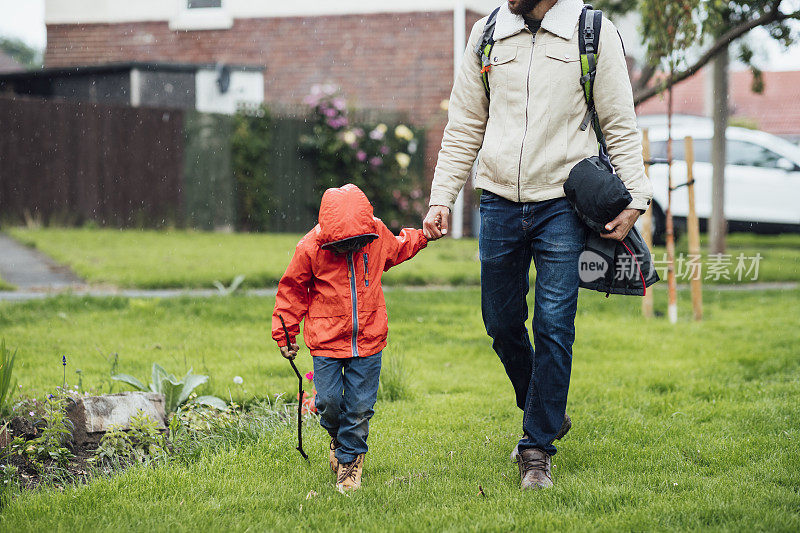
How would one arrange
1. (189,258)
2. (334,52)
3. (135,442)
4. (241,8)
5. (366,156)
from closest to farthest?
1. (135,442)
2. (189,258)
3. (366,156)
4. (334,52)
5. (241,8)

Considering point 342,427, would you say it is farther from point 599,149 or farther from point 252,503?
point 599,149

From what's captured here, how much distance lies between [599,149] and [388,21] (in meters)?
13.2

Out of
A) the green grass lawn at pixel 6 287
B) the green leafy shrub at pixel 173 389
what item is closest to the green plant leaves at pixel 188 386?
the green leafy shrub at pixel 173 389

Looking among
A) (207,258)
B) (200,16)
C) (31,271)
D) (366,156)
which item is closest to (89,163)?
(207,258)

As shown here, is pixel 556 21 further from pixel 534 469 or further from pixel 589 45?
pixel 534 469

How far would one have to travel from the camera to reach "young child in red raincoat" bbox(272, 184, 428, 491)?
3350mm

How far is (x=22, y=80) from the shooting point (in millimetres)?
17062

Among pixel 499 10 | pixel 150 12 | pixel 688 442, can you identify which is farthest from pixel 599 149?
pixel 150 12

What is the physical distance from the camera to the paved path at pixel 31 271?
8547 millimetres

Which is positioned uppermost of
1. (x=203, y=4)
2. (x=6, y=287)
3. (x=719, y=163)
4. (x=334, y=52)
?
(x=203, y=4)

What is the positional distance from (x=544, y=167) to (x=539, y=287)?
1.60ft

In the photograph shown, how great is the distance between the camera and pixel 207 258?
10.4 metres

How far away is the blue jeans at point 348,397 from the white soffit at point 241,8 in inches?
511

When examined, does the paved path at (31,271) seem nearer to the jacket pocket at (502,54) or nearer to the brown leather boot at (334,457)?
the brown leather boot at (334,457)
